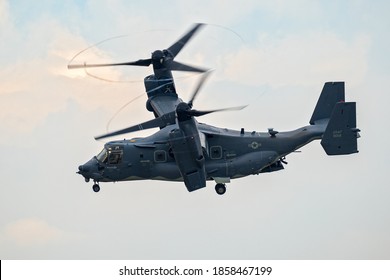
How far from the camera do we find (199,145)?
206 feet

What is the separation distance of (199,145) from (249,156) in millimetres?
3958

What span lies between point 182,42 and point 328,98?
32.2ft

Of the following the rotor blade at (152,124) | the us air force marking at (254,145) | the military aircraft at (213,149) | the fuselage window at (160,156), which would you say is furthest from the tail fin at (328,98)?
the fuselage window at (160,156)

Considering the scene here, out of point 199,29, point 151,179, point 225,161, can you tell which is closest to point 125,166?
point 151,179

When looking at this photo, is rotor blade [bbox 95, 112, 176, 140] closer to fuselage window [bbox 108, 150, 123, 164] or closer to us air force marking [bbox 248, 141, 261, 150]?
fuselage window [bbox 108, 150, 123, 164]

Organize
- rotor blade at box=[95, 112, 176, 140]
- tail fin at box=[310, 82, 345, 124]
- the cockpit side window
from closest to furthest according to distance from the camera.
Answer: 1. rotor blade at box=[95, 112, 176, 140]
2. the cockpit side window
3. tail fin at box=[310, 82, 345, 124]

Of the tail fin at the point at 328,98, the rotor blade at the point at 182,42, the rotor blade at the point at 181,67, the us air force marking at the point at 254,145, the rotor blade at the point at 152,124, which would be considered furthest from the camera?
the rotor blade at the point at 182,42

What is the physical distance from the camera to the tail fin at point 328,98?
6712 centimetres

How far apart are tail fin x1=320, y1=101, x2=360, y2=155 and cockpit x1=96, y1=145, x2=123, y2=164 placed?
11700mm

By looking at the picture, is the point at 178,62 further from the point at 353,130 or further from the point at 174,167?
the point at 353,130

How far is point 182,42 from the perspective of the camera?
7019cm

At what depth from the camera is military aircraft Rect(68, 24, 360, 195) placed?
2504 inches

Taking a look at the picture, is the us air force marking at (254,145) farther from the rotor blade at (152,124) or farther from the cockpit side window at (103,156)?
the cockpit side window at (103,156)

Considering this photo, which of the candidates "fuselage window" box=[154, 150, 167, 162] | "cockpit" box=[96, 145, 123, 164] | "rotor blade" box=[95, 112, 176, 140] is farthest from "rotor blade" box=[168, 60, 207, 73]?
"cockpit" box=[96, 145, 123, 164]
